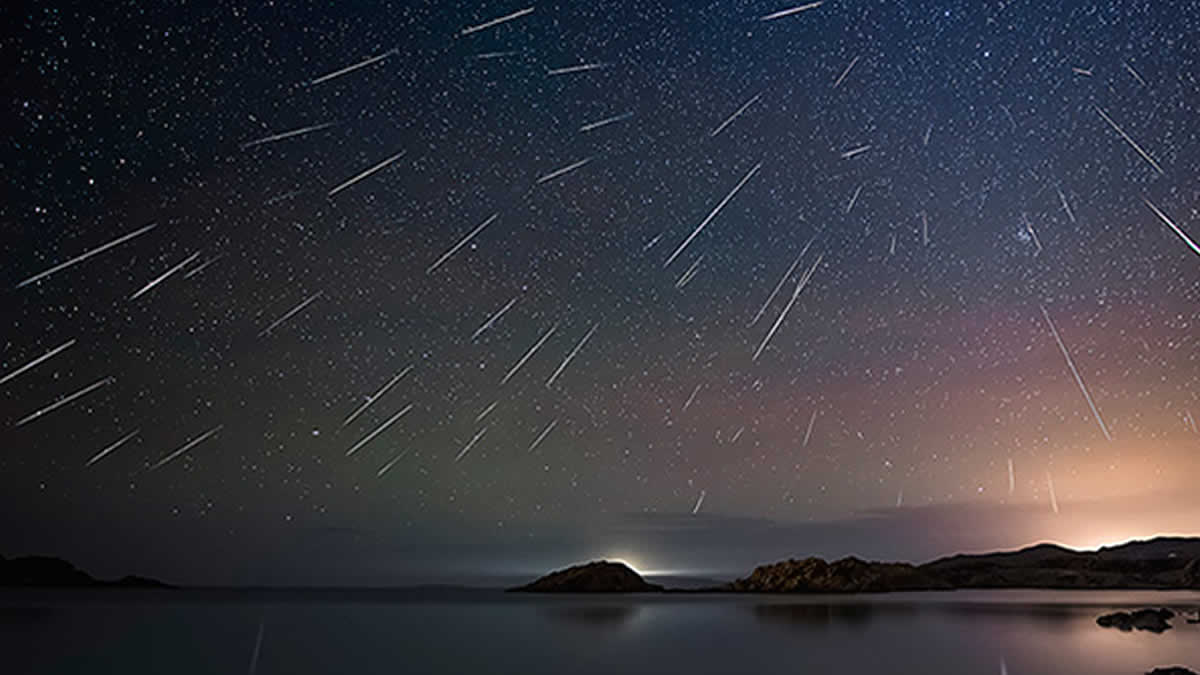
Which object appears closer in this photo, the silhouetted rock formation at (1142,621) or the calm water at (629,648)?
the calm water at (629,648)

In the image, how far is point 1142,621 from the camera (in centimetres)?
7038

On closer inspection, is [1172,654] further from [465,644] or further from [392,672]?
[465,644]

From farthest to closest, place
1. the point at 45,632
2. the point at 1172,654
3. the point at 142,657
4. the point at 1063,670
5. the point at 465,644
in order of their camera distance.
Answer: the point at 45,632 < the point at 465,644 < the point at 142,657 < the point at 1172,654 < the point at 1063,670

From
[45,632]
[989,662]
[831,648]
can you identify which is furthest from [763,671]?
[45,632]

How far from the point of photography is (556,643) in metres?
69.9

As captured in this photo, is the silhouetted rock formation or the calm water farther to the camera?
the silhouetted rock formation

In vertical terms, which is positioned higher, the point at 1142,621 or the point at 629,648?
the point at 1142,621

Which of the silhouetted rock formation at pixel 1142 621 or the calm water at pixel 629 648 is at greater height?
the silhouetted rock formation at pixel 1142 621

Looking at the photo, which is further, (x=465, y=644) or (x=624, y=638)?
(x=624, y=638)

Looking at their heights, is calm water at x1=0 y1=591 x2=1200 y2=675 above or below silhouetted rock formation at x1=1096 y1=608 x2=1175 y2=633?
below

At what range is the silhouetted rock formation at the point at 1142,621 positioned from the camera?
6744 centimetres

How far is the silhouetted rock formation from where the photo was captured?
6744 cm

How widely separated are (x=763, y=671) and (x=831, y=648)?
57.4 ft

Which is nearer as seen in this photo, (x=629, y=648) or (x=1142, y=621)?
(x=629, y=648)
